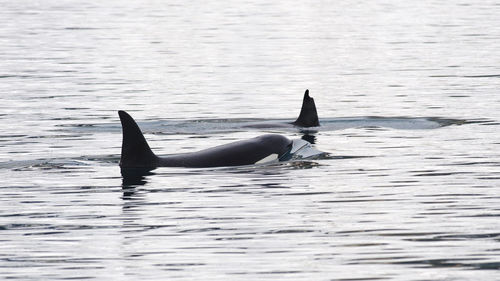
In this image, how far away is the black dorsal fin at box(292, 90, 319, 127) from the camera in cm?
2759

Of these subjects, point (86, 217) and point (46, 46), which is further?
point (46, 46)

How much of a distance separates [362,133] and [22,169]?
7.88 meters

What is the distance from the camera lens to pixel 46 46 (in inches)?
2295

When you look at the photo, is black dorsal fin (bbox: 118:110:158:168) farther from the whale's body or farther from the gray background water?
the gray background water

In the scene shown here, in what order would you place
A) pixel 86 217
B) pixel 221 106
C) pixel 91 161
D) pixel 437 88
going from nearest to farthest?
1. pixel 86 217
2. pixel 91 161
3. pixel 221 106
4. pixel 437 88

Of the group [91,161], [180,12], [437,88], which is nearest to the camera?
[91,161]

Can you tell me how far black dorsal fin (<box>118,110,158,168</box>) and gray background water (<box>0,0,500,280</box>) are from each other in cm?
34

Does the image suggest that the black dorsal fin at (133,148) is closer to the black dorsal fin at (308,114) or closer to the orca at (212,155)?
the orca at (212,155)

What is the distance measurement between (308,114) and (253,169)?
→ 7286 mm

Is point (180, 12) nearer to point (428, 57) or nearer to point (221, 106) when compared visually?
point (428, 57)

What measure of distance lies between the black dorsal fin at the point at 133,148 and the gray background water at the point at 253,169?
1.11 feet

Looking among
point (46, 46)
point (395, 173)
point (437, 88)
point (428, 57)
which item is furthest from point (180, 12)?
point (395, 173)

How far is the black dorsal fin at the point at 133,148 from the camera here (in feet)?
64.8

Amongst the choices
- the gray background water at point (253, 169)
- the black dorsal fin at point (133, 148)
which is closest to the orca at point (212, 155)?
the black dorsal fin at point (133, 148)
